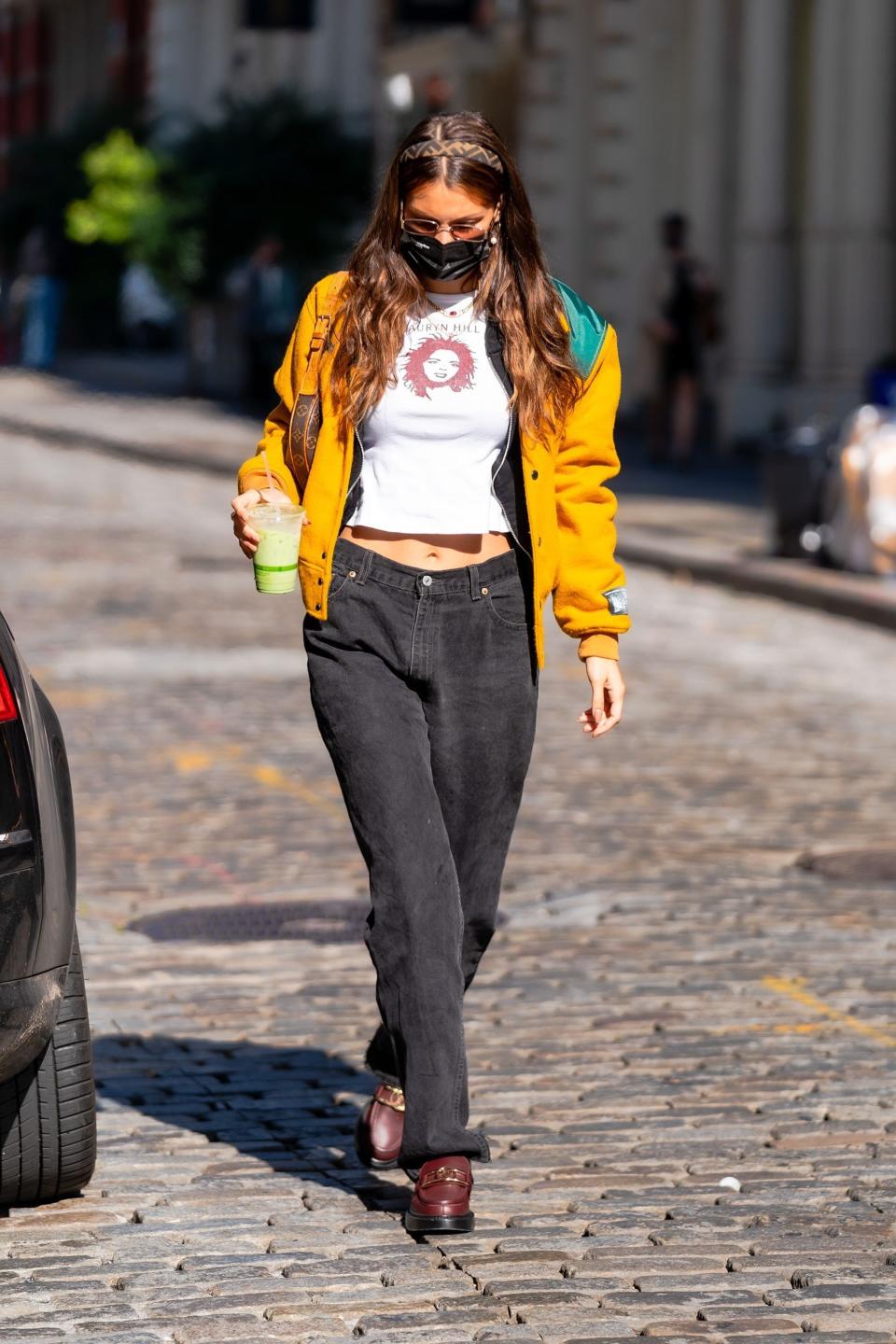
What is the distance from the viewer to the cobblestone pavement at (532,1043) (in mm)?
4504

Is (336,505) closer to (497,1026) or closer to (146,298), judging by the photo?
(497,1026)

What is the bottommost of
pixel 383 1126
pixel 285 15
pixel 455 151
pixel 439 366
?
pixel 383 1126

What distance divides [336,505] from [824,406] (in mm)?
20817

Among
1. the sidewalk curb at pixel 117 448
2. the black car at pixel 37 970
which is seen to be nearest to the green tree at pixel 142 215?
the sidewalk curb at pixel 117 448

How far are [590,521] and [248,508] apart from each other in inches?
24.2

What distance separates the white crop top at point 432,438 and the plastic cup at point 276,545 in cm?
22

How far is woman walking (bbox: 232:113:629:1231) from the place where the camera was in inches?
187

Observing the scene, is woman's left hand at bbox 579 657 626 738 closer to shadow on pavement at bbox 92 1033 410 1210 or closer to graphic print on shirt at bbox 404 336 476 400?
graphic print on shirt at bbox 404 336 476 400

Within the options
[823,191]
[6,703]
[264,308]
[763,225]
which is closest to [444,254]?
[6,703]

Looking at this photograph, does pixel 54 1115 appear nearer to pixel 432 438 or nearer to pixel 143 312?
pixel 432 438

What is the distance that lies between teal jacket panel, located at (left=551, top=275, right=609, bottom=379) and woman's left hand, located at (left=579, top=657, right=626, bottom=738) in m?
0.51

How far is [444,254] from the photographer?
15.4 feet

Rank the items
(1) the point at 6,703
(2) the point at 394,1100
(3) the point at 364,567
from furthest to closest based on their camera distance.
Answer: (2) the point at 394,1100 < (3) the point at 364,567 < (1) the point at 6,703

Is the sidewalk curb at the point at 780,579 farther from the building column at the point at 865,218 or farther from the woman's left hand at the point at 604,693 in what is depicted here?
the woman's left hand at the point at 604,693
